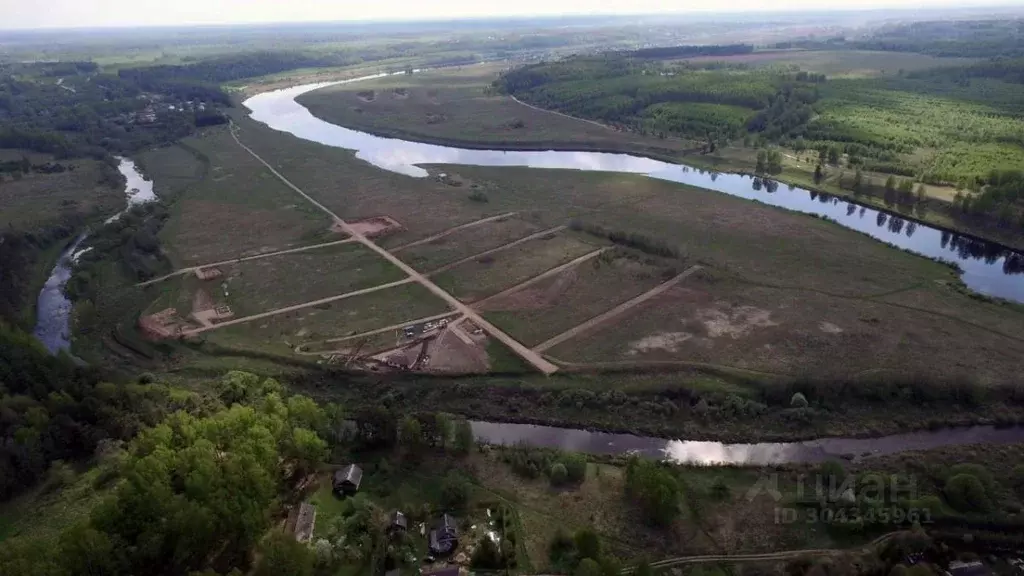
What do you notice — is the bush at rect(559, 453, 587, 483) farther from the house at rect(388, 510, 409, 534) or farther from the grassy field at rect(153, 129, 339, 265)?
the grassy field at rect(153, 129, 339, 265)

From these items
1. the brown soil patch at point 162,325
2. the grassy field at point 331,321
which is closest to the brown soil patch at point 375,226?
the grassy field at point 331,321

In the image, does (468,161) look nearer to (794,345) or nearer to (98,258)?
(98,258)

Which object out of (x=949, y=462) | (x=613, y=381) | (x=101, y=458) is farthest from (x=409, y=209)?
(x=949, y=462)

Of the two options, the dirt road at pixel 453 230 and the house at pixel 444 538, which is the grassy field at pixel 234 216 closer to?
the dirt road at pixel 453 230

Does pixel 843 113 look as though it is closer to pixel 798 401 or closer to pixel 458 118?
pixel 458 118

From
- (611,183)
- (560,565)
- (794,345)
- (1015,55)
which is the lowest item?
(560,565)

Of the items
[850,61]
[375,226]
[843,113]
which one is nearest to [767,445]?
[375,226]
